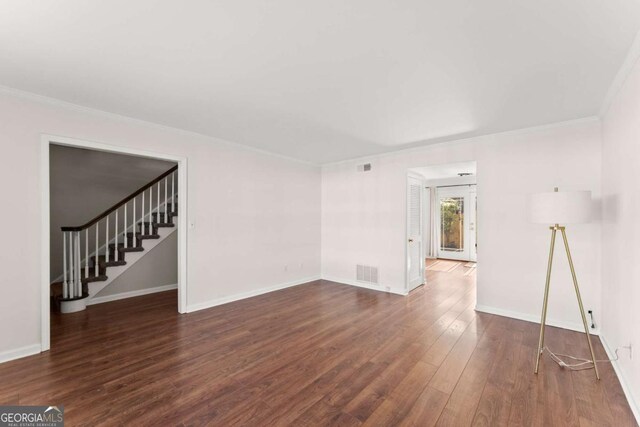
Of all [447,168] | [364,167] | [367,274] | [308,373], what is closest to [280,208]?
[364,167]

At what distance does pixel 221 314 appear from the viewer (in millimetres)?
3910

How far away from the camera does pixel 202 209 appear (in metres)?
4.14

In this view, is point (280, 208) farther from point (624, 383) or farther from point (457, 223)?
point (457, 223)

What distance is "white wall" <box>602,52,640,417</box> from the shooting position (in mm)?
2008

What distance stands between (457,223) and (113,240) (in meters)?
8.88

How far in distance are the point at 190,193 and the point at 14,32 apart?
2.36 metres

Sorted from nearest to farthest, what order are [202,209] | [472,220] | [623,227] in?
[623,227] → [202,209] → [472,220]

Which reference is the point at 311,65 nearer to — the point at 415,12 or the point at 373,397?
the point at 415,12

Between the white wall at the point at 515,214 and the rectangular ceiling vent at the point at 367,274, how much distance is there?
0.14 metres

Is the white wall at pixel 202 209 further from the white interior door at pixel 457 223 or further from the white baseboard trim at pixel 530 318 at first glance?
the white interior door at pixel 457 223

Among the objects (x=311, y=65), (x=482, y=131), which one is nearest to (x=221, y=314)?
(x=311, y=65)

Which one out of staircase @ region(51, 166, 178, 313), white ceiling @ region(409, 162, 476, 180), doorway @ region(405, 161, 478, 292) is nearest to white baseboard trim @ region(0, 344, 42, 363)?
staircase @ region(51, 166, 178, 313)

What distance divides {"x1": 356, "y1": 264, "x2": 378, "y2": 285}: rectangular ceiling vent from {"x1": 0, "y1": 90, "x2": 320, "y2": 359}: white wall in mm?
1019

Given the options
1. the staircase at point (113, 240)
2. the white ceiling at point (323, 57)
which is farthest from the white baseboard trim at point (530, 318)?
the staircase at point (113, 240)
